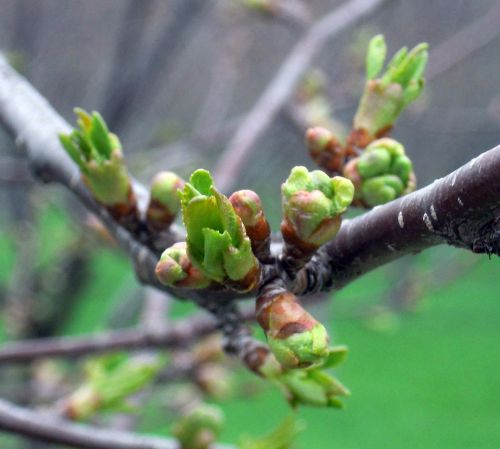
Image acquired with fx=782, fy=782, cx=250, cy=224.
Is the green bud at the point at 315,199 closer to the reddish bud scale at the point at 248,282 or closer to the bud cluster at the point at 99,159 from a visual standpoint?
the reddish bud scale at the point at 248,282

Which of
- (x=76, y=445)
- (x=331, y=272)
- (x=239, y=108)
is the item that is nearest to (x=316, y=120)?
(x=76, y=445)

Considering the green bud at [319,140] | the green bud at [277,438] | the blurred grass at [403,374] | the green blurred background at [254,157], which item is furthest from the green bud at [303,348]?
the blurred grass at [403,374]

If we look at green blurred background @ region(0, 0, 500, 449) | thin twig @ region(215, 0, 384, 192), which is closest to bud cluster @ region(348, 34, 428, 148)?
thin twig @ region(215, 0, 384, 192)

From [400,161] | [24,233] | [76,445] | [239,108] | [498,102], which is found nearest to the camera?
[400,161]

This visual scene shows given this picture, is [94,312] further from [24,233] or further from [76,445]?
[76,445]

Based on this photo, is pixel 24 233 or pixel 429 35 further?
pixel 429 35

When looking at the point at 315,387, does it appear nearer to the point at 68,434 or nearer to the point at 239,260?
the point at 239,260

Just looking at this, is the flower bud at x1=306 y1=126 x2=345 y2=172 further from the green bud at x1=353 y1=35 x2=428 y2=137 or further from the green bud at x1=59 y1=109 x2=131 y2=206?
the green bud at x1=59 y1=109 x2=131 y2=206
